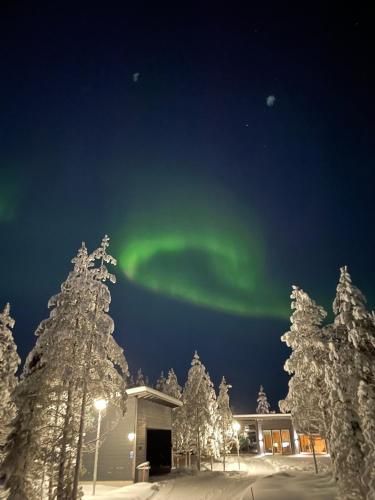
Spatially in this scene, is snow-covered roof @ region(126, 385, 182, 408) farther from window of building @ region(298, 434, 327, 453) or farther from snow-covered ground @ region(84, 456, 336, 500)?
window of building @ region(298, 434, 327, 453)

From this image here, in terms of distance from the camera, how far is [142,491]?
22.4 m

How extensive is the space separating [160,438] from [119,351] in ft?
87.5

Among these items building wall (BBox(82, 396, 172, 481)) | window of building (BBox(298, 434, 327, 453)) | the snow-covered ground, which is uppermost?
building wall (BBox(82, 396, 172, 481))

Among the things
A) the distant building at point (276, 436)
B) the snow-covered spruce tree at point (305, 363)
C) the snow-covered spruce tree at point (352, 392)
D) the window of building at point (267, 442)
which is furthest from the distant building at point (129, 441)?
the window of building at point (267, 442)

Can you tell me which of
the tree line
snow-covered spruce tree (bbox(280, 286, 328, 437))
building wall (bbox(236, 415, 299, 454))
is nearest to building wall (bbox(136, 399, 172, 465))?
snow-covered spruce tree (bbox(280, 286, 328, 437))

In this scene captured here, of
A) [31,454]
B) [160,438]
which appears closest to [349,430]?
[31,454]

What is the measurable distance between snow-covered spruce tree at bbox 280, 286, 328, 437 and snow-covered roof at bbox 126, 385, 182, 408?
1151 cm

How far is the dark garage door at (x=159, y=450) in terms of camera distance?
36.4 m

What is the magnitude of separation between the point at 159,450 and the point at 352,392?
30037mm

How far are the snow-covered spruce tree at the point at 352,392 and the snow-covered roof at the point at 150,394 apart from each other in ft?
56.1

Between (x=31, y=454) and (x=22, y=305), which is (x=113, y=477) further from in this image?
(x=22, y=305)

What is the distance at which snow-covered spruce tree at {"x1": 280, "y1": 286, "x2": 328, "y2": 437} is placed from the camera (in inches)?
872

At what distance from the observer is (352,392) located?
1445cm

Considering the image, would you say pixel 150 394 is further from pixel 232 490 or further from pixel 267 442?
pixel 267 442
